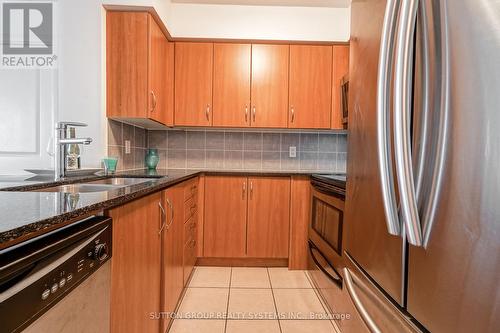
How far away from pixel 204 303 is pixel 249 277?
0.56m

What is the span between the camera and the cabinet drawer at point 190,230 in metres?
2.17

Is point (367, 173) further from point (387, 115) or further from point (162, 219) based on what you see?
point (162, 219)

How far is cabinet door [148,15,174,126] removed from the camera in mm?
2217

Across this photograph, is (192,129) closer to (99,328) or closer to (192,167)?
(192,167)

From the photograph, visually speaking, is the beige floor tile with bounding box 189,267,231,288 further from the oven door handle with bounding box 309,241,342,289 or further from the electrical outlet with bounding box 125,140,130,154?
the electrical outlet with bounding box 125,140,130,154

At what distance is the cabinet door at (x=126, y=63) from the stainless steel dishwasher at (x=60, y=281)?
1.56 meters

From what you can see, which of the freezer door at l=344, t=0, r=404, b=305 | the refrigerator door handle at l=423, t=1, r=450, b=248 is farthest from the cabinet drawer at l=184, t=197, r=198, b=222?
the refrigerator door handle at l=423, t=1, r=450, b=248

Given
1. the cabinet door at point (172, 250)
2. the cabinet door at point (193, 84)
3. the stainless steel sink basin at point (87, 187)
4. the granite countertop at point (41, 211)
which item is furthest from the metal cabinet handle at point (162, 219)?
the cabinet door at point (193, 84)

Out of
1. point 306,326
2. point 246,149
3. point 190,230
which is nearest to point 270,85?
point 246,149

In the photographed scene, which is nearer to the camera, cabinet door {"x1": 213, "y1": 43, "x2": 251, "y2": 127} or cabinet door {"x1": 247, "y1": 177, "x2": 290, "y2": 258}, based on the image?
cabinet door {"x1": 247, "y1": 177, "x2": 290, "y2": 258}

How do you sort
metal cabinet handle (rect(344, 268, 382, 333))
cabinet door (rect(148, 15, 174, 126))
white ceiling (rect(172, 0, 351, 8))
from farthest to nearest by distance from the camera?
white ceiling (rect(172, 0, 351, 8)), cabinet door (rect(148, 15, 174, 126)), metal cabinet handle (rect(344, 268, 382, 333))

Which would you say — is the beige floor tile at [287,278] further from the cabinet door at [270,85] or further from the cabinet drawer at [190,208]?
the cabinet door at [270,85]

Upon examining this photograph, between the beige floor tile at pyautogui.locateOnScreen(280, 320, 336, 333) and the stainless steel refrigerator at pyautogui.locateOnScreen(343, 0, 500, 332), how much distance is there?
101 centimetres

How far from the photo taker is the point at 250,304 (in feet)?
6.60
